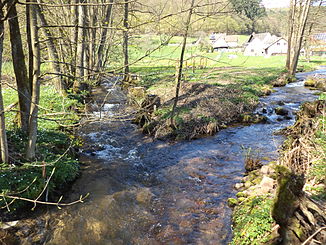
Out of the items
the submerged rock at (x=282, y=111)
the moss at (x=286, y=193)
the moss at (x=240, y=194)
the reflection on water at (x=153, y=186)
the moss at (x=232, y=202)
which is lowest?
the reflection on water at (x=153, y=186)

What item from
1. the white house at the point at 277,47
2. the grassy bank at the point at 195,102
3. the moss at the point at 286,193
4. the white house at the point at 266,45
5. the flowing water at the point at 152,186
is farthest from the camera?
the white house at the point at 266,45

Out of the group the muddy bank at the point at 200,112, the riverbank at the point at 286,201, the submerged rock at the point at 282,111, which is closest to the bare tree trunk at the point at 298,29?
the muddy bank at the point at 200,112

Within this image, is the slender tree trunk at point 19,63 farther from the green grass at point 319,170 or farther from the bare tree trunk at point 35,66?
the green grass at point 319,170

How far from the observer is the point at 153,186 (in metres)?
7.09

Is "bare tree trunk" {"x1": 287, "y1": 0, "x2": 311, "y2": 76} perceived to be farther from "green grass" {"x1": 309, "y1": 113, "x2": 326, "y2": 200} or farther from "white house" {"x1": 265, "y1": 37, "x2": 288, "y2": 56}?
"white house" {"x1": 265, "y1": 37, "x2": 288, "y2": 56}

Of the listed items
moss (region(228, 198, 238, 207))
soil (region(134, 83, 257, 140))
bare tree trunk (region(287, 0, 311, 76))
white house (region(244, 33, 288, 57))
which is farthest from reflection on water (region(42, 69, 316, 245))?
white house (region(244, 33, 288, 57))

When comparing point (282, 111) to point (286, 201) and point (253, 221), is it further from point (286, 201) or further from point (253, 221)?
point (286, 201)

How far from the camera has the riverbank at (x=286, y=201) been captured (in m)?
3.49

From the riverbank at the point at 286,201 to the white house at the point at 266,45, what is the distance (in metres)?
61.9

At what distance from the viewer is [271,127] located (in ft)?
38.0

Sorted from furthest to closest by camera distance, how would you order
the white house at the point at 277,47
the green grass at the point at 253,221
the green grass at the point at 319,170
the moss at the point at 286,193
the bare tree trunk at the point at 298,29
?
the white house at the point at 277,47, the bare tree trunk at the point at 298,29, the green grass at the point at 319,170, the green grass at the point at 253,221, the moss at the point at 286,193

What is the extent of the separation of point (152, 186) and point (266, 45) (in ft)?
214

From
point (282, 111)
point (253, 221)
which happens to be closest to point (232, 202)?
point (253, 221)

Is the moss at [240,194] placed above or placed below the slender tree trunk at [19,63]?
below
